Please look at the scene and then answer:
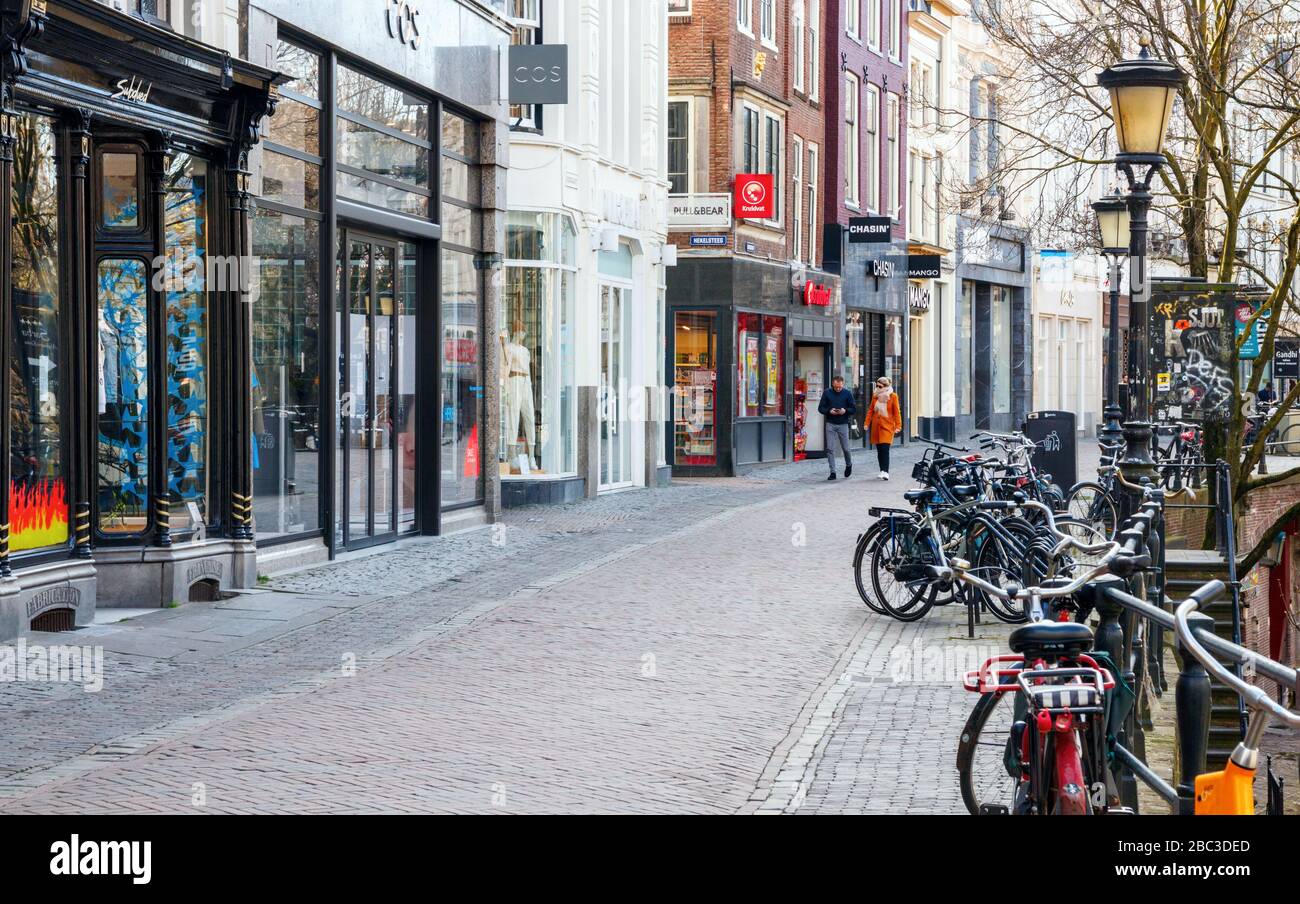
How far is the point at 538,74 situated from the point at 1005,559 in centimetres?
998

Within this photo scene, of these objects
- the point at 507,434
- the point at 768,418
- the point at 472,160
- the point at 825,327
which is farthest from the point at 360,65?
the point at 825,327

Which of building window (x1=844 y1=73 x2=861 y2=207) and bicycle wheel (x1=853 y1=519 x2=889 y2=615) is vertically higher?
building window (x1=844 y1=73 x2=861 y2=207)

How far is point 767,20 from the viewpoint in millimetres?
32438

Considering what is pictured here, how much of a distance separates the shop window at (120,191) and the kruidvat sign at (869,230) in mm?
25240

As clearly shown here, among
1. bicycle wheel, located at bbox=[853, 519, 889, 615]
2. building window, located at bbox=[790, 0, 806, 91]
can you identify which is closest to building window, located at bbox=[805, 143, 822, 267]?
building window, located at bbox=[790, 0, 806, 91]

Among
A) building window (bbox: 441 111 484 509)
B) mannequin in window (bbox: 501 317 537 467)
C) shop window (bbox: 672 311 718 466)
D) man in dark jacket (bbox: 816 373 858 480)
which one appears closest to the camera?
building window (bbox: 441 111 484 509)

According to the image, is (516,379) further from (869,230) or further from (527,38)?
(869,230)

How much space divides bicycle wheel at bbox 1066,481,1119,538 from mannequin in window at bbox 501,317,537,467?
7177 mm

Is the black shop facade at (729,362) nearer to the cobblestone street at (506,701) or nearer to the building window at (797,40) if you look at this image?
the building window at (797,40)

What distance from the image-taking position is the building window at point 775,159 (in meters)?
32.3

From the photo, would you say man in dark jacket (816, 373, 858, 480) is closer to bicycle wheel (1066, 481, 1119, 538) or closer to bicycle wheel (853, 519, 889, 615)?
bicycle wheel (1066, 481, 1119, 538)

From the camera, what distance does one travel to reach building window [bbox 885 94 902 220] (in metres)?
41.7

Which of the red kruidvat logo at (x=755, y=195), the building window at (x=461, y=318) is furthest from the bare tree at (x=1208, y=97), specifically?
the red kruidvat logo at (x=755, y=195)
